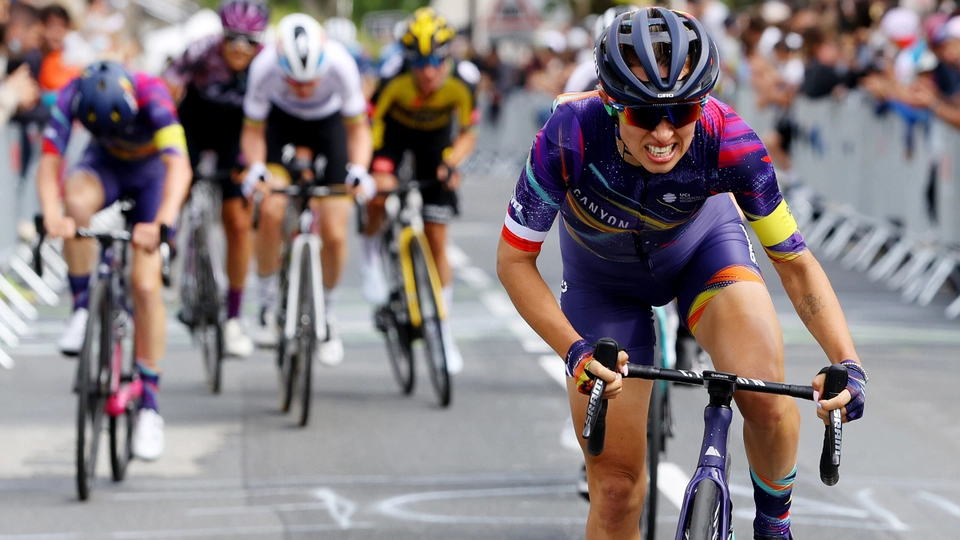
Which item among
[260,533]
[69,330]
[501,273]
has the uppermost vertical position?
[501,273]

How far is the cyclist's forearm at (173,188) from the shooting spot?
286 inches

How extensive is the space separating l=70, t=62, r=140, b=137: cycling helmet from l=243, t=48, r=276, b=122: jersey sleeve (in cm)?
162

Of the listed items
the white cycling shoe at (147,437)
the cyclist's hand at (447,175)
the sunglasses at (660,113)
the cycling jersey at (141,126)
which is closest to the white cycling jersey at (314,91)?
the cyclist's hand at (447,175)

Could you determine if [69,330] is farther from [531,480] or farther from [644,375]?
[644,375]

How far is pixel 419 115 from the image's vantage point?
9.83 metres

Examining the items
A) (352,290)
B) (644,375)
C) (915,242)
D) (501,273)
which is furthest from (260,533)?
(915,242)

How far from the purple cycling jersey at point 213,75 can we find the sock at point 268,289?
4.49 ft

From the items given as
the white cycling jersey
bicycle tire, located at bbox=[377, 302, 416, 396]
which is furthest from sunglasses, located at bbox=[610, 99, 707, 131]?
bicycle tire, located at bbox=[377, 302, 416, 396]

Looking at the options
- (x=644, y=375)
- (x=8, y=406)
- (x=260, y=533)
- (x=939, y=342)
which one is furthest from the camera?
(x=939, y=342)

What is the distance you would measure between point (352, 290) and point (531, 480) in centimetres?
698

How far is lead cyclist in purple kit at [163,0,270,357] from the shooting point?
32.4ft

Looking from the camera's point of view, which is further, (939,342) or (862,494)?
(939,342)

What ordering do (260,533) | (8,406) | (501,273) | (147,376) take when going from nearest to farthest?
(501,273) → (260,533) → (147,376) → (8,406)

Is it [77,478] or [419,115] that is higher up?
[419,115]
